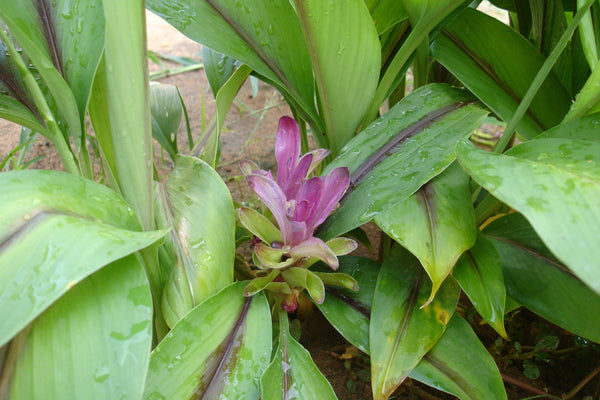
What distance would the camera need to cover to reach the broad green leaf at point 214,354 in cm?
57

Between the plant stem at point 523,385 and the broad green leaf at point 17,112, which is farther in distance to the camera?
the plant stem at point 523,385

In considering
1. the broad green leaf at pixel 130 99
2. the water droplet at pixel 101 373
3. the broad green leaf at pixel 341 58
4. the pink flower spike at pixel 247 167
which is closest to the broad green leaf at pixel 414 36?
the broad green leaf at pixel 341 58


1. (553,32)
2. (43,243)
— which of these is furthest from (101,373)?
(553,32)

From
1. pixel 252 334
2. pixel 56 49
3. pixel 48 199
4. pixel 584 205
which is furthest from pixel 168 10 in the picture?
pixel 584 205

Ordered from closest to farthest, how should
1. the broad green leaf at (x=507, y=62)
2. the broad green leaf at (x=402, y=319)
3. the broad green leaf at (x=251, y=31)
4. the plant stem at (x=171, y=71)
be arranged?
the broad green leaf at (x=402, y=319), the broad green leaf at (x=251, y=31), the broad green leaf at (x=507, y=62), the plant stem at (x=171, y=71)

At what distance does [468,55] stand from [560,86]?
7.1 inches

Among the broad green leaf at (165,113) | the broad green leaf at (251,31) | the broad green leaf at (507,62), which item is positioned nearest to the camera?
the broad green leaf at (251,31)

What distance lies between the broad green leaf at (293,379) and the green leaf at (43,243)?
26 centimetres

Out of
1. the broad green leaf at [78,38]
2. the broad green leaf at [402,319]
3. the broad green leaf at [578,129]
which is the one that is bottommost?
the broad green leaf at [402,319]

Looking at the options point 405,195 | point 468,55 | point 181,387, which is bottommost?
point 181,387

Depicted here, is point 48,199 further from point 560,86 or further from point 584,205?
point 560,86

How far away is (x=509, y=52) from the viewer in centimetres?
87

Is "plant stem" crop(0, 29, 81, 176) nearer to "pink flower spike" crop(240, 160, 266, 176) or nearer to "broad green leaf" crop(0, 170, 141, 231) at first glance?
"broad green leaf" crop(0, 170, 141, 231)

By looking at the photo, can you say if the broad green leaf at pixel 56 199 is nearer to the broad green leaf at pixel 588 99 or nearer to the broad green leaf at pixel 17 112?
the broad green leaf at pixel 17 112
